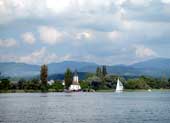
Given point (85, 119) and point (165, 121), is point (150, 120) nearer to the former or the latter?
point (165, 121)

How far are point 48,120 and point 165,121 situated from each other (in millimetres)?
16171

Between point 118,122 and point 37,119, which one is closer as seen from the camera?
point 118,122

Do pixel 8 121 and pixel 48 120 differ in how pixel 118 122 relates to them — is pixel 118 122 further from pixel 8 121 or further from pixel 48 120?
pixel 8 121

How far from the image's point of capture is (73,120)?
67.9 m

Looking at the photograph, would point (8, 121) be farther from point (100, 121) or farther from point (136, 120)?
point (136, 120)

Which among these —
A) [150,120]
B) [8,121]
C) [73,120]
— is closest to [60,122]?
[73,120]

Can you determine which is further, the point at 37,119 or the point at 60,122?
the point at 37,119

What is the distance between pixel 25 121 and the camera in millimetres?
66500

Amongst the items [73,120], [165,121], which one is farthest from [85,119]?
[165,121]

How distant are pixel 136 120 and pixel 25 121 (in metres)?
15.3

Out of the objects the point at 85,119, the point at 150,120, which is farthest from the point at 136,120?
the point at 85,119

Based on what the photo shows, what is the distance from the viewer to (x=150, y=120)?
67250 mm

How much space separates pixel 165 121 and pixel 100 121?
8863 mm

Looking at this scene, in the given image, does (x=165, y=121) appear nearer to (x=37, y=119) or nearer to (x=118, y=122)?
(x=118, y=122)
